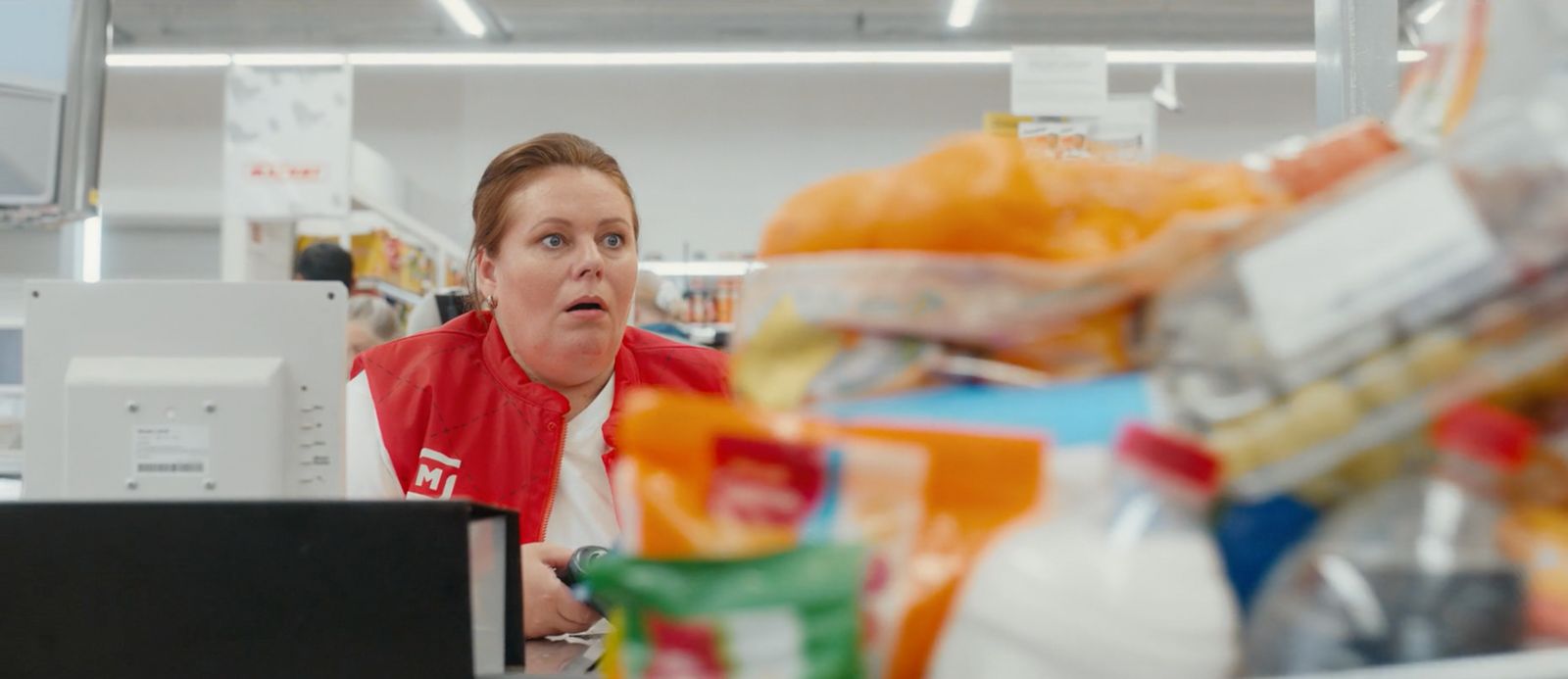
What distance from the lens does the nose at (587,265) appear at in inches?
90.5

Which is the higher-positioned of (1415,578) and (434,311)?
(434,311)

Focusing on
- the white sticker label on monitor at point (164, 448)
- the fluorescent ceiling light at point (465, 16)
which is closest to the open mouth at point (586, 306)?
the white sticker label on monitor at point (164, 448)

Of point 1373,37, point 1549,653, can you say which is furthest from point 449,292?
point 1549,653

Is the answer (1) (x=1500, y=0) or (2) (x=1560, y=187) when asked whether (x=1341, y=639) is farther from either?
(1) (x=1500, y=0)

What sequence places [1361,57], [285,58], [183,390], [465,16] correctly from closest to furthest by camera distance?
1. [183,390]
2. [1361,57]
3. [465,16]
4. [285,58]

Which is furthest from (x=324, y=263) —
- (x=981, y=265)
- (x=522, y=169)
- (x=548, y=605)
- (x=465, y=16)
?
(x=465, y=16)

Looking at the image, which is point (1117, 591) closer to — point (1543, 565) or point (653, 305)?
point (1543, 565)

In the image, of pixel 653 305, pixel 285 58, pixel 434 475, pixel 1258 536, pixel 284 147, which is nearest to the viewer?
pixel 1258 536

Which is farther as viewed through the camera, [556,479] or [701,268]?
[701,268]

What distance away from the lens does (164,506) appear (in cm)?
105

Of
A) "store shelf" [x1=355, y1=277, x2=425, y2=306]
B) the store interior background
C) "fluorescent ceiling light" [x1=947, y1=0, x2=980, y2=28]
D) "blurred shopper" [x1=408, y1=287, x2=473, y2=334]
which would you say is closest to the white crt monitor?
"blurred shopper" [x1=408, y1=287, x2=473, y2=334]

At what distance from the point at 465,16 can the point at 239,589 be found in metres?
8.85

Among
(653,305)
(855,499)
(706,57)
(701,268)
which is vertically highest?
(706,57)

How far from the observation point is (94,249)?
31.0 feet
